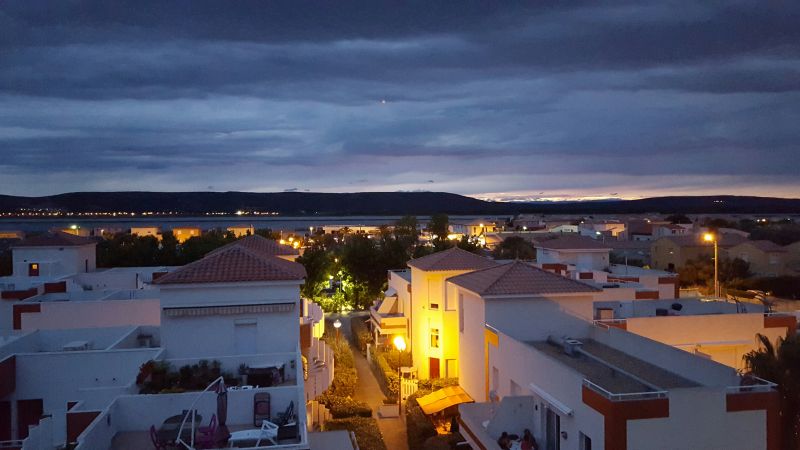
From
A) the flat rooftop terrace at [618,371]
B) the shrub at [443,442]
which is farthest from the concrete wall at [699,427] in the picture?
the shrub at [443,442]

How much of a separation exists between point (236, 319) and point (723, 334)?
47.2 feet

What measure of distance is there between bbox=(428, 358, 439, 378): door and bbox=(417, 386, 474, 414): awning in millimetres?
3770

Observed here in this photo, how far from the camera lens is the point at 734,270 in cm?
5244

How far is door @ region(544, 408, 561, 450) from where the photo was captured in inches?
541

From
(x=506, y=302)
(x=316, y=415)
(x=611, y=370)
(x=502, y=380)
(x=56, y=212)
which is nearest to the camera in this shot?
(x=611, y=370)

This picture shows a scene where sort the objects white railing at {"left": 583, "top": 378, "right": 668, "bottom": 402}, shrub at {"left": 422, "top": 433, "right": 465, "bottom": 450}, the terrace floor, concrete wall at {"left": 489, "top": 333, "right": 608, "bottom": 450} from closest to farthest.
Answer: the terrace floor
white railing at {"left": 583, "top": 378, "right": 668, "bottom": 402}
concrete wall at {"left": 489, "top": 333, "right": 608, "bottom": 450}
shrub at {"left": 422, "top": 433, "right": 465, "bottom": 450}

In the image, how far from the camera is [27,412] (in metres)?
15.4

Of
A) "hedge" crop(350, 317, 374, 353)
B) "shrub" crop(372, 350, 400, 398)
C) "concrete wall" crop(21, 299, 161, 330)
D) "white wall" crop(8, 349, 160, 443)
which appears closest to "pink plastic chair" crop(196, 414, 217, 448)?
"white wall" crop(8, 349, 160, 443)

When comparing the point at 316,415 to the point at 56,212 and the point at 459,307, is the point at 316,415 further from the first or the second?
the point at 56,212

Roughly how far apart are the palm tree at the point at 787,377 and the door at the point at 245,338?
11.9 meters

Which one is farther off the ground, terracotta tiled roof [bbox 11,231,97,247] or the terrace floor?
terracotta tiled roof [bbox 11,231,97,247]

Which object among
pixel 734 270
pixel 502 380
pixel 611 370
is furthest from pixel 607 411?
pixel 734 270

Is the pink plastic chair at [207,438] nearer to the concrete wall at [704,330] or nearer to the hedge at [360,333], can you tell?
the concrete wall at [704,330]

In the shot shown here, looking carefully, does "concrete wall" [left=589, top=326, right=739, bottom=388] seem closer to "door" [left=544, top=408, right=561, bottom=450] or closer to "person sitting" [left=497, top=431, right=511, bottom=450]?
"door" [left=544, top=408, right=561, bottom=450]
